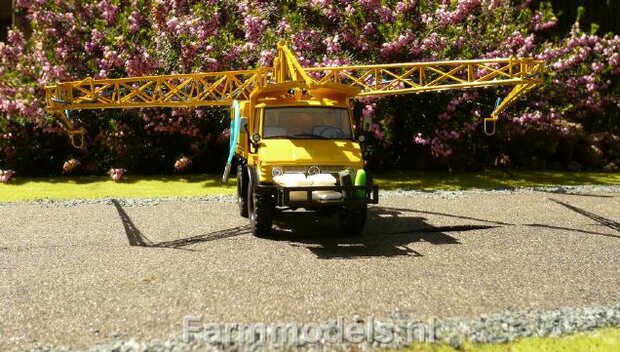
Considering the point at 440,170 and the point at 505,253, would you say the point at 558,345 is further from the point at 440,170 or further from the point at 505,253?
the point at 440,170

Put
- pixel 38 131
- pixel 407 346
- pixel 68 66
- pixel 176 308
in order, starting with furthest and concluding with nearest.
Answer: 1. pixel 38 131
2. pixel 68 66
3. pixel 176 308
4. pixel 407 346

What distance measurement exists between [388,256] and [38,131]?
48.3 feet

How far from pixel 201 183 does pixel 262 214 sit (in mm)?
7926

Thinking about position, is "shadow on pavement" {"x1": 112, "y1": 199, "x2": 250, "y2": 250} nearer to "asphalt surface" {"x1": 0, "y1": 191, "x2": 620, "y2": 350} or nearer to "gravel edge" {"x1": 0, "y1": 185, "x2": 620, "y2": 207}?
"asphalt surface" {"x1": 0, "y1": 191, "x2": 620, "y2": 350}

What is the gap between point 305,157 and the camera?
9156mm

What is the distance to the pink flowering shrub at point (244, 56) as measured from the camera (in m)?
16.8

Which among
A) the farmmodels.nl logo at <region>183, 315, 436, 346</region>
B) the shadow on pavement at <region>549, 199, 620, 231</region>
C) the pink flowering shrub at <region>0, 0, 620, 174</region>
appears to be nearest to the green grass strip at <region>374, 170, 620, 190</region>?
the pink flowering shrub at <region>0, 0, 620, 174</region>

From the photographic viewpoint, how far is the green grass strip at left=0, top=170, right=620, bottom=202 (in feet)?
49.9

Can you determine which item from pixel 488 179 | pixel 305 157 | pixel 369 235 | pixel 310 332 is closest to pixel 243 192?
pixel 305 157

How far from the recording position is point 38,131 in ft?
60.6

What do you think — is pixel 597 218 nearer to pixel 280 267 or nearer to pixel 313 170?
pixel 313 170

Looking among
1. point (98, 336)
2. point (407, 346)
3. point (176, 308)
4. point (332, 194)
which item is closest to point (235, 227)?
point (332, 194)

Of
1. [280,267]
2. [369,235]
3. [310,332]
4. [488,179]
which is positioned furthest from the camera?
[488,179]

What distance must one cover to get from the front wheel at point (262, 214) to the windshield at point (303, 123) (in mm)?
1198
